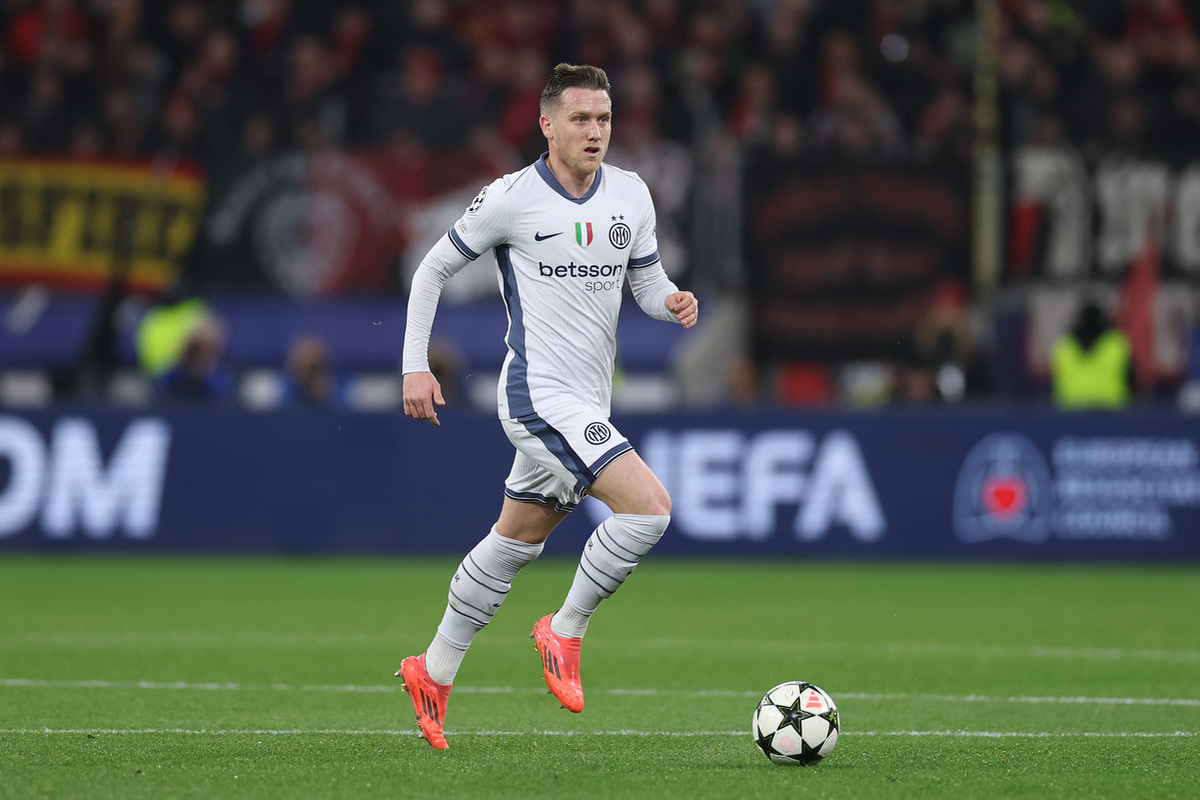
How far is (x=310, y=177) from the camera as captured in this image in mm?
16828

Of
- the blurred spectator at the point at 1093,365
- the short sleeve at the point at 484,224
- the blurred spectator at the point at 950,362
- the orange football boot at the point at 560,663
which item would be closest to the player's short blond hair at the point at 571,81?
the short sleeve at the point at 484,224

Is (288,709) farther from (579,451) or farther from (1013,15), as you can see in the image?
(1013,15)

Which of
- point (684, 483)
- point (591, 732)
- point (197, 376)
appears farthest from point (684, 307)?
point (197, 376)

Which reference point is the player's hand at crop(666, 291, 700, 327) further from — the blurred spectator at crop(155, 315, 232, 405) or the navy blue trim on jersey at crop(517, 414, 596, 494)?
the blurred spectator at crop(155, 315, 232, 405)

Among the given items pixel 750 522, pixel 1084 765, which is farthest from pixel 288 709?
pixel 750 522

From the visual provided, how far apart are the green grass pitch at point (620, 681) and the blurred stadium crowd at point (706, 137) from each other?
2.82 m

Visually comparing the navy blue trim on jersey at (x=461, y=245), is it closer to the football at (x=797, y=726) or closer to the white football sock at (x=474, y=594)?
the white football sock at (x=474, y=594)

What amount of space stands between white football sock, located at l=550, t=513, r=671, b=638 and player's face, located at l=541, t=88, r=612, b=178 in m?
1.27

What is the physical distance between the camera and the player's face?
5988 mm

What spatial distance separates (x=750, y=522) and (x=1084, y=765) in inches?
299

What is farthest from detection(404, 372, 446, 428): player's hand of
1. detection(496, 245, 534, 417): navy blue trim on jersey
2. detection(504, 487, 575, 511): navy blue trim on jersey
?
detection(504, 487, 575, 511): navy blue trim on jersey

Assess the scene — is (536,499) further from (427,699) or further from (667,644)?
(667,644)

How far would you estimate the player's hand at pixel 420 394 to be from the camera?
5.86 metres

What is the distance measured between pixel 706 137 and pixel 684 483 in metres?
4.43
